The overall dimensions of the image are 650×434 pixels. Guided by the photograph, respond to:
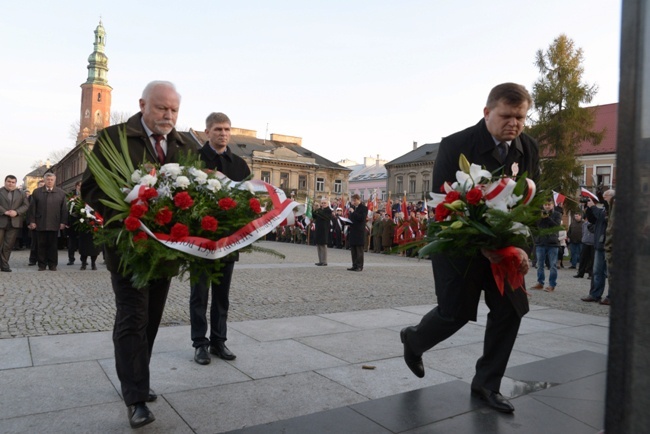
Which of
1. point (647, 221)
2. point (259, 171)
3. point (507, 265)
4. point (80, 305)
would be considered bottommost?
point (80, 305)

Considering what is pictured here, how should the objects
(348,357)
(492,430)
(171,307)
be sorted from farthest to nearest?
(171,307) → (348,357) → (492,430)

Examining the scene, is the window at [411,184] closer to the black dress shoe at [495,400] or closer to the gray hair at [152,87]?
the black dress shoe at [495,400]

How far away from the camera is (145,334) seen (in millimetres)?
3334

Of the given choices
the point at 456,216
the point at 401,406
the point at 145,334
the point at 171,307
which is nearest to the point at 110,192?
the point at 145,334

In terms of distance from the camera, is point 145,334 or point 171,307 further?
point 171,307

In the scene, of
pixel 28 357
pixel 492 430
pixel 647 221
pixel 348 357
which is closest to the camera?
pixel 647 221

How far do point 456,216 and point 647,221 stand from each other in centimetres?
191

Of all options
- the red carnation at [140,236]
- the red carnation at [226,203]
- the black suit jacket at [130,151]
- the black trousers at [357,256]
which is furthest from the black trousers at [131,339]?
the black trousers at [357,256]

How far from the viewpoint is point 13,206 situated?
12547mm

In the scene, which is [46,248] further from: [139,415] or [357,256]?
[139,415]

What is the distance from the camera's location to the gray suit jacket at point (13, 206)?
12.2 m

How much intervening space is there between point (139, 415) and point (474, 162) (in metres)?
2.69

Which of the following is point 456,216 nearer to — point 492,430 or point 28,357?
point 492,430

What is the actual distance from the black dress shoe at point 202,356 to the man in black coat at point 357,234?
404 inches
